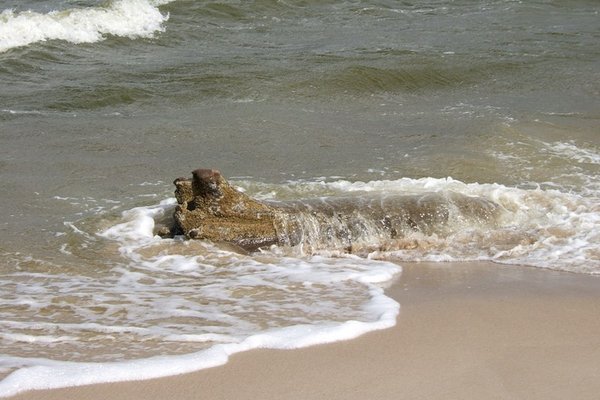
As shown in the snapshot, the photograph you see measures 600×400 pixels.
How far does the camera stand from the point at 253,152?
875 cm

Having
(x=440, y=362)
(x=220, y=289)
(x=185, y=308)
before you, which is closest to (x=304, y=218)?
(x=220, y=289)

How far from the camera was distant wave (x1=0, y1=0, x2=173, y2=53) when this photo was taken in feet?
46.9

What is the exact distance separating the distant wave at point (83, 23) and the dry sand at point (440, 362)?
10.5 m

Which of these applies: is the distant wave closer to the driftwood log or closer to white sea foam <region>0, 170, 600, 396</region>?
white sea foam <region>0, 170, 600, 396</region>

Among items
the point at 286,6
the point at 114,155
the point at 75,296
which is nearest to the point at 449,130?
the point at 114,155

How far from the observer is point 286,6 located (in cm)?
1719

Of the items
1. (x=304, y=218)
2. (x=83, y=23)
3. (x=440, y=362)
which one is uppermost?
(x=83, y=23)

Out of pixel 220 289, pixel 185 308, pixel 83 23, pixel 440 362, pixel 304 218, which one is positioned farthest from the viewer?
pixel 83 23

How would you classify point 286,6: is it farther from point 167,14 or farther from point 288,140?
point 288,140

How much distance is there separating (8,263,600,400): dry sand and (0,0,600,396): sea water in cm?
13

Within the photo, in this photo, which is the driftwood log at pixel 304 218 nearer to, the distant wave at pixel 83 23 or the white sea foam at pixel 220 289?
the white sea foam at pixel 220 289

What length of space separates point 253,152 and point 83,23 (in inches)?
298

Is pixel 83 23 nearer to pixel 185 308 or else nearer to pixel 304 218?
pixel 304 218

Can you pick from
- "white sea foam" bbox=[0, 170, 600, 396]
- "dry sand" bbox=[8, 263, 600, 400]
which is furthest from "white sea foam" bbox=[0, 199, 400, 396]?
"dry sand" bbox=[8, 263, 600, 400]
